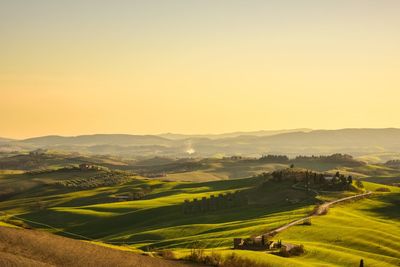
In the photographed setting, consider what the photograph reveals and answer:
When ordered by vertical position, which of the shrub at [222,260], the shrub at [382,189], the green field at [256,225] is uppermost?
the shrub at [222,260]

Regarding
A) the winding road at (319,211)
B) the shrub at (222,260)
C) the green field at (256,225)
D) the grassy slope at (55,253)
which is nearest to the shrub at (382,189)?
the green field at (256,225)

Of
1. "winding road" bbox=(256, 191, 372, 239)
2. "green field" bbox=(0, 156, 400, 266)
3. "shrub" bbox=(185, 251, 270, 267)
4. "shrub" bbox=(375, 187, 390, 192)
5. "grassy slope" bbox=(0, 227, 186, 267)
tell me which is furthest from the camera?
"shrub" bbox=(375, 187, 390, 192)

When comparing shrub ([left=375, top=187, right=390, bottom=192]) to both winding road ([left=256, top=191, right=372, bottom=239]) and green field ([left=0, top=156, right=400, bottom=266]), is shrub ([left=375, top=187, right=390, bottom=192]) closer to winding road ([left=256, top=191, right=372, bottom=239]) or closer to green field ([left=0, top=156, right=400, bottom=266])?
green field ([left=0, top=156, right=400, bottom=266])

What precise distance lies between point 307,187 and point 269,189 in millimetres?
15484

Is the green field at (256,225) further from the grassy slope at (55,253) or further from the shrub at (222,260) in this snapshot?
the grassy slope at (55,253)

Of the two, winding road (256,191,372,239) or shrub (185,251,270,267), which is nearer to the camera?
shrub (185,251,270,267)

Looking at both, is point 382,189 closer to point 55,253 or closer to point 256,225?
point 256,225

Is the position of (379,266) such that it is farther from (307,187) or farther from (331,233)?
(307,187)

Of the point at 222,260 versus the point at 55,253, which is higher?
the point at 55,253

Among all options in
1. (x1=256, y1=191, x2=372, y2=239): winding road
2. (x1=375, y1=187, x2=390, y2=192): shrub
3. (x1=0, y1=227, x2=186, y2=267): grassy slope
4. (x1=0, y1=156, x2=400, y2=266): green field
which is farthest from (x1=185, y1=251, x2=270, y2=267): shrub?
(x1=375, y1=187, x2=390, y2=192): shrub

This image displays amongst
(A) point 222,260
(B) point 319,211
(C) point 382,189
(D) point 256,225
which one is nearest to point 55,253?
(A) point 222,260

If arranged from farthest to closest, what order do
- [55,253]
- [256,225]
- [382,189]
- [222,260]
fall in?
[382,189]
[256,225]
[222,260]
[55,253]

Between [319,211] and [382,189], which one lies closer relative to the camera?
[319,211]

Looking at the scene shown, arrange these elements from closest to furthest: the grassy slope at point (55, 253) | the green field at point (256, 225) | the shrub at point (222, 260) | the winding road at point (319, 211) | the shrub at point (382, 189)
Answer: the grassy slope at point (55, 253), the shrub at point (222, 260), the green field at point (256, 225), the winding road at point (319, 211), the shrub at point (382, 189)
